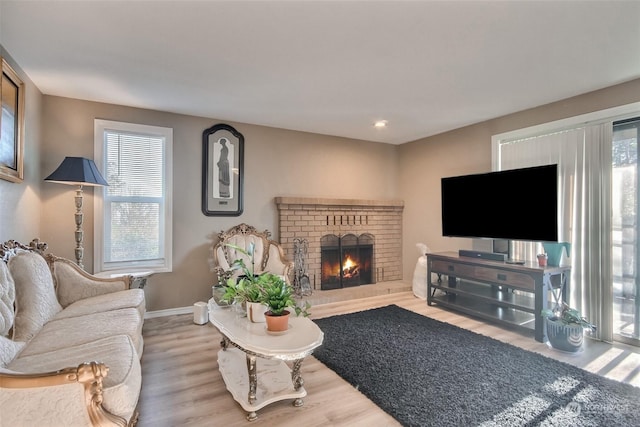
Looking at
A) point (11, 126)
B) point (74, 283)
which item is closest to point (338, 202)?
Result: point (74, 283)

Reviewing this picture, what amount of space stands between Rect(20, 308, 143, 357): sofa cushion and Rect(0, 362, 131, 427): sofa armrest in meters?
0.61

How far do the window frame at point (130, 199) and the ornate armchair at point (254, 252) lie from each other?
0.59 meters

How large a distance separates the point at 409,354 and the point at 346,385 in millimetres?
749

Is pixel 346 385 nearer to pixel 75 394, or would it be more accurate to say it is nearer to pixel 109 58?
pixel 75 394

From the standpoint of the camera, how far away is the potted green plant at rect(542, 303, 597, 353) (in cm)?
280

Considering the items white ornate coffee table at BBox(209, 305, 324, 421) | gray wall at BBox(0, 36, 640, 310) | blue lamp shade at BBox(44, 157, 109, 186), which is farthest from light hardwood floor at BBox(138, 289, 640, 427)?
blue lamp shade at BBox(44, 157, 109, 186)

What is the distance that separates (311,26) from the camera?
82.0 inches

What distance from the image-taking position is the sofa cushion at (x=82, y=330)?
1810 millimetres

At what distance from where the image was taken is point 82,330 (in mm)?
2016

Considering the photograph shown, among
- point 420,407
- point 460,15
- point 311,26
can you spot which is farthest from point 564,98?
point 420,407

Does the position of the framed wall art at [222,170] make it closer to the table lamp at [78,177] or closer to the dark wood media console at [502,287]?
the table lamp at [78,177]

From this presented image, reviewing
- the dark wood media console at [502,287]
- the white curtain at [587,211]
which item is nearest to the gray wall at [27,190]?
the dark wood media console at [502,287]

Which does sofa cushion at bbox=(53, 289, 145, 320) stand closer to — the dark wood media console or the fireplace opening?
the fireplace opening

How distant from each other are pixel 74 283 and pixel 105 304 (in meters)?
0.47
